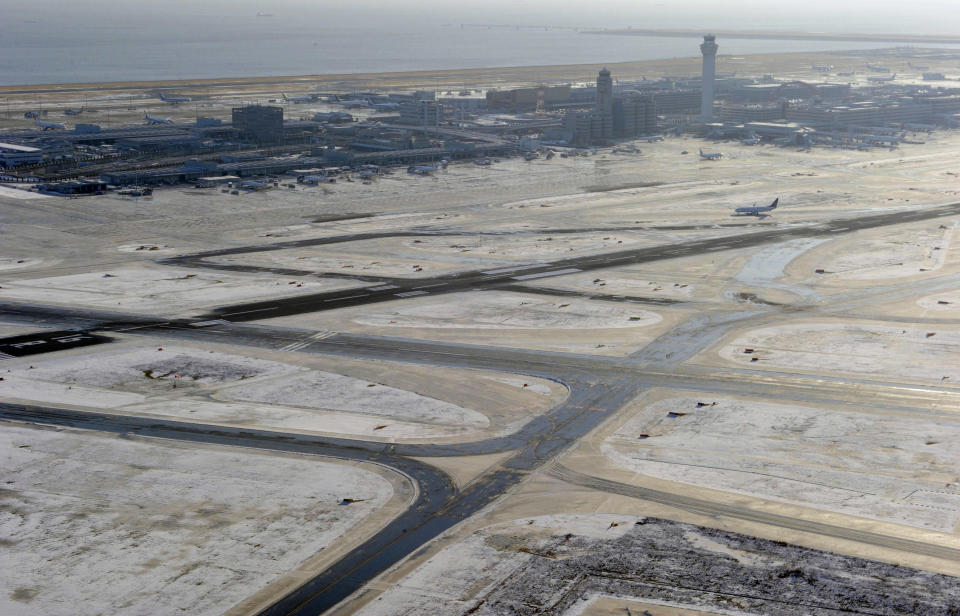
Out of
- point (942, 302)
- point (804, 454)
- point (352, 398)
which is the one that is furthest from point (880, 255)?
point (352, 398)

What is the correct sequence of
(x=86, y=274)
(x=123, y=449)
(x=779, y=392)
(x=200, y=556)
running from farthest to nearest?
(x=86, y=274) < (x=779, y=392) < (x=123, y=449) < (x=200, y=556)

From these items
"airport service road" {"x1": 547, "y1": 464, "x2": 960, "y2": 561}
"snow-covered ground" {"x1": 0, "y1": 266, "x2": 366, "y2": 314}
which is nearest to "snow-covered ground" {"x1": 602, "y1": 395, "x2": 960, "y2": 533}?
"airport service road" {"x1": 547, "y1": 464, "x2": 960, "y2": 561}

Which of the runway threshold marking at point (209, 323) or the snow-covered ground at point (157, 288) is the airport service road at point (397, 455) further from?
the snow-covered ground at point (157, 288)

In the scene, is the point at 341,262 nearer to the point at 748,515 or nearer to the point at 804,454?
the point at 804,454

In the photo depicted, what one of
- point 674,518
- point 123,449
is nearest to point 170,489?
point 123,449

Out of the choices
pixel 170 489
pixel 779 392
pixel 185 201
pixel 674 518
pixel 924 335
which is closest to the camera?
pixel 674 518

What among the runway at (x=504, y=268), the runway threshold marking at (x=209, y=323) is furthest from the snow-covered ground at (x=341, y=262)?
the runway threshold marking at (x=209, y=323)

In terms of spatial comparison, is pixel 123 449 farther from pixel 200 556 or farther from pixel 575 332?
pixel 575 332
